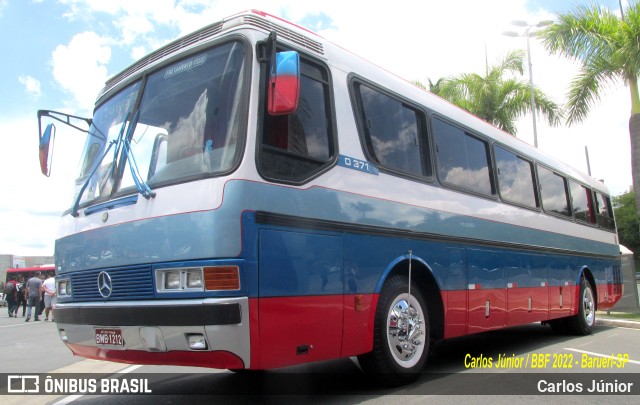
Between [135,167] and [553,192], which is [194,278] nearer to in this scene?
[135,167]

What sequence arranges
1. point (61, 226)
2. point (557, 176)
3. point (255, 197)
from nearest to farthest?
point (255, 197) → point (61, 226) → point (557, 176)

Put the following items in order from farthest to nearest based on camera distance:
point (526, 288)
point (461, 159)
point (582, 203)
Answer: point (582, 203) < point (526, 288) < point (461, 159)

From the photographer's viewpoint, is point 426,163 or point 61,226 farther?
point 426,163

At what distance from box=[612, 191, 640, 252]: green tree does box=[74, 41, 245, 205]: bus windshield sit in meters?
54.2

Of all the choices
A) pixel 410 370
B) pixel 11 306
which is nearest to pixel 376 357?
pixel 410 370

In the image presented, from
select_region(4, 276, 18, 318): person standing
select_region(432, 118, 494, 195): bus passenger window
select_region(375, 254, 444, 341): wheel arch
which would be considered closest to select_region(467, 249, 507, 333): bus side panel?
select_region(375, 254, 444, 341): wheel arch

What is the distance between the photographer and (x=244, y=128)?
405 centimetres

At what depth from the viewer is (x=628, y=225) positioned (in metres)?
50.9

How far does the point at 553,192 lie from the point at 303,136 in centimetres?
716

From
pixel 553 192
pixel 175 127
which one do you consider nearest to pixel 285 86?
pixel 175 127

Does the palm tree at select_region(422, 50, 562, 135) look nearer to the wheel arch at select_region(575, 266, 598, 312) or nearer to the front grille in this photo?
the wheel arch at select_region(575, 266, 598, 312)

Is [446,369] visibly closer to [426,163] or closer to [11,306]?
[426,163]

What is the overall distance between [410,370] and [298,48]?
3324 millimetres

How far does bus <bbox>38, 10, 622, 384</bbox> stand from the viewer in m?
3.86
